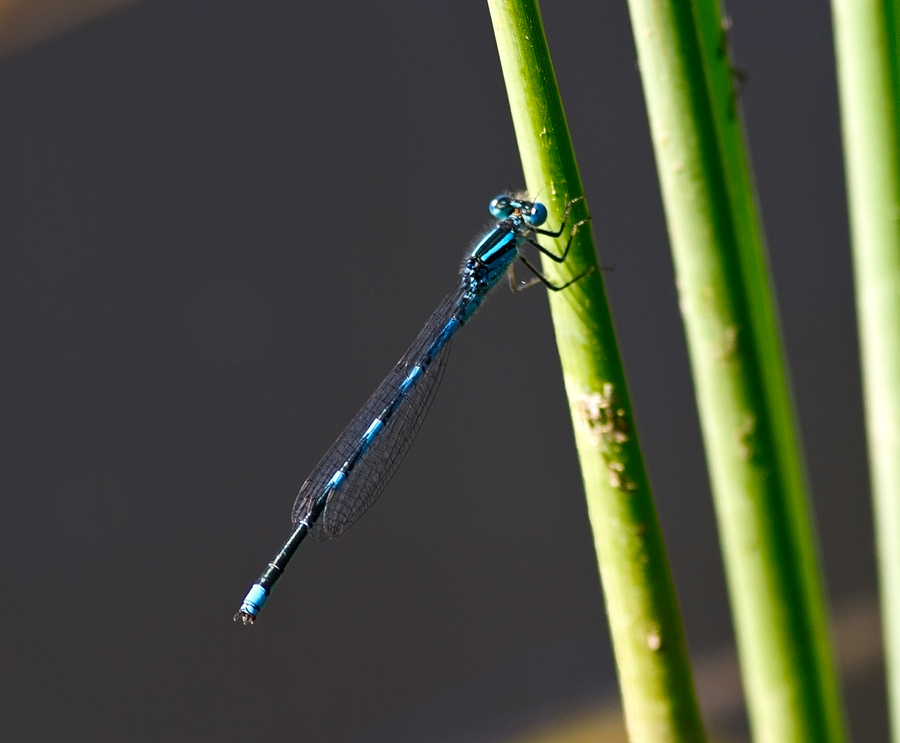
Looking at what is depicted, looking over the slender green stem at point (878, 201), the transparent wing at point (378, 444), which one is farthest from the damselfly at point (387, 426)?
the slender green stem at point (878, 201)

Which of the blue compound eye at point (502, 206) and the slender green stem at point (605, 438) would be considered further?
the blue compound eye at point (502, 206)

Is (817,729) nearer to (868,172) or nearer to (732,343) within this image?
(732,343)

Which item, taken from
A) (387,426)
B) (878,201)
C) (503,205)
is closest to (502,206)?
(503,205)

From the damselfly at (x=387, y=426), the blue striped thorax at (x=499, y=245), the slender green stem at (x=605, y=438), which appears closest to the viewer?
the slender green stem at (x=605, y=438)

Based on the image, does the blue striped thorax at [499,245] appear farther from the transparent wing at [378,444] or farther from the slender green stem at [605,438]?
the slender green stem at [605,438]

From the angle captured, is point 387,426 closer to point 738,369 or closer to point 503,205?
point 503,205

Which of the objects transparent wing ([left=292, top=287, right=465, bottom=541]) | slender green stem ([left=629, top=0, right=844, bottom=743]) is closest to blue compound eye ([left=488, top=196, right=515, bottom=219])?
transparent wing ([left=292, top=287, right=465, bottom=541])
